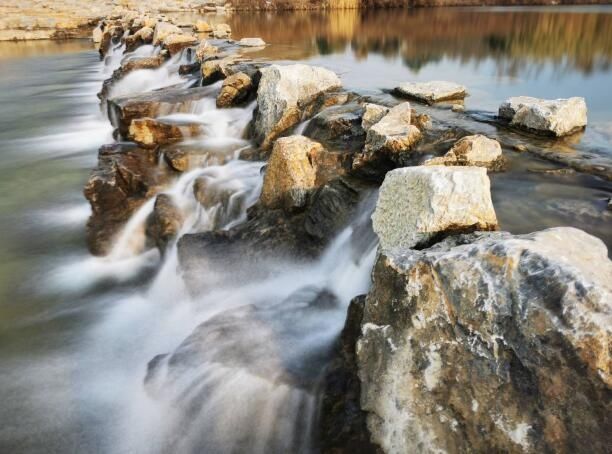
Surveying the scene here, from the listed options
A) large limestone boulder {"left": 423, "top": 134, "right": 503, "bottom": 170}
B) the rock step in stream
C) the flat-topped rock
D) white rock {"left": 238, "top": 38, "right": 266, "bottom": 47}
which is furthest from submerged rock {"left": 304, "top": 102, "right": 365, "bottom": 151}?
white rock {"left": 238, "top": 38, "right": 266, "bottom": 47}

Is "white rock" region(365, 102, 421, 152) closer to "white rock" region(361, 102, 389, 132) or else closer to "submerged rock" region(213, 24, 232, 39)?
"white rock" region(361, 102, 389, 132)

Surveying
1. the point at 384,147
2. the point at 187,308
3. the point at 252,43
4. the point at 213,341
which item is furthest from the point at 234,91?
the point at 252,43

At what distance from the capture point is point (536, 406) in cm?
251

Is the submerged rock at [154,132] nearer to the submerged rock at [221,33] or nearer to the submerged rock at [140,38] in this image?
the submerged rock at [140,38]

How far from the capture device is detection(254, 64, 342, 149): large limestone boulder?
8.98 meters

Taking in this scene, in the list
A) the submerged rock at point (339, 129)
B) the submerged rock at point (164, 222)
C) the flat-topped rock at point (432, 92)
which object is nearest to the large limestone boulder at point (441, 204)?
the submerged rock at point (339, 129)

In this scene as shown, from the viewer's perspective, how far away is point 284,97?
29.7ft

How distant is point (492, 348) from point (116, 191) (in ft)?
25.9

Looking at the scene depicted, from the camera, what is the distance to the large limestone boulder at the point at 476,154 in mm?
5820

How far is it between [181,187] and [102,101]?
958cm

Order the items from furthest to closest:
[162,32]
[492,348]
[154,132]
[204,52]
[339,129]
A: [162,32]
[204,52]
[154,132]
[339,129]
[492,348]

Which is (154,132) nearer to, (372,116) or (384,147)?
(372,116)

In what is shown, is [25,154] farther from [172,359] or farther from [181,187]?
[172,359]

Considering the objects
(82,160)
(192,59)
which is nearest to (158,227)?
Answer: (82,160)
